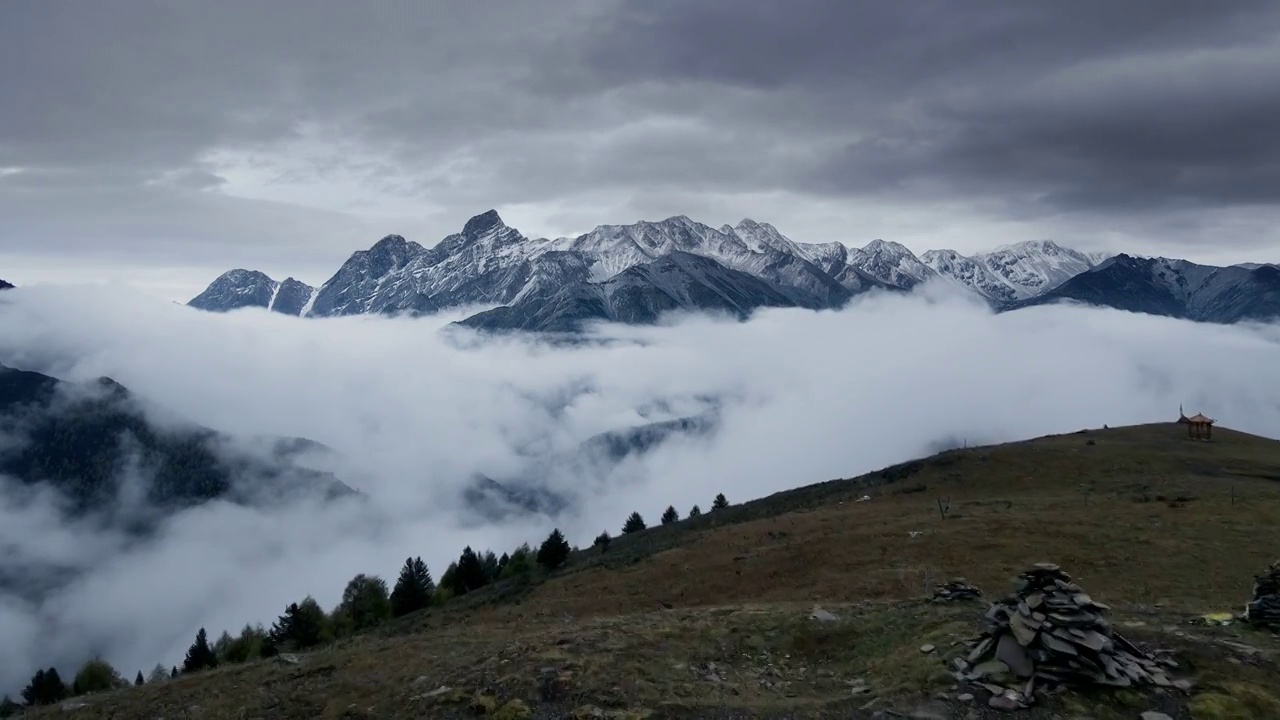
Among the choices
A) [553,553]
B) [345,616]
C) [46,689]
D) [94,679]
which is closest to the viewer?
[46,689]

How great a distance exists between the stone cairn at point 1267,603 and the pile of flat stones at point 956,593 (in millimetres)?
7944

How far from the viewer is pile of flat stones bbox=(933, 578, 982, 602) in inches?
1096

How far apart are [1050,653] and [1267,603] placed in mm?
9411

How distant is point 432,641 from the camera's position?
96.8ft

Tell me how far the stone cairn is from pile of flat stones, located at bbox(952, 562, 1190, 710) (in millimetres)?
5776

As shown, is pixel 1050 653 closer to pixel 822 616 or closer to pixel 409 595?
pixel 822 616

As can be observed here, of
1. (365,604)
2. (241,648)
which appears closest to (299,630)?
(241,648)

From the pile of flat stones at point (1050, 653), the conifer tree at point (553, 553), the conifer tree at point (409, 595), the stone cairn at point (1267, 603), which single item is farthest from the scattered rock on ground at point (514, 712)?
the conifer tree at point (409, 595)

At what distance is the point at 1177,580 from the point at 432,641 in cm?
3235

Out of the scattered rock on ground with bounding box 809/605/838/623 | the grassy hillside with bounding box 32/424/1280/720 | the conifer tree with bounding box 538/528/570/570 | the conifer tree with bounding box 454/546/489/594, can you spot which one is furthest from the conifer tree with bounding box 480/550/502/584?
the scattered rock on ground with bounding box 809/605/838/623

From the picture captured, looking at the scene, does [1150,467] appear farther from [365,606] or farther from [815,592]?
[365,606]

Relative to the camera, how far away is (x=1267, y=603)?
2236cm

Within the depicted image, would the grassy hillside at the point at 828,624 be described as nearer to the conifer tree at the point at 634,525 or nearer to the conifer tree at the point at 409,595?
the conifer tree at the point at 409,595

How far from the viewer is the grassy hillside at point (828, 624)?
19.2m
